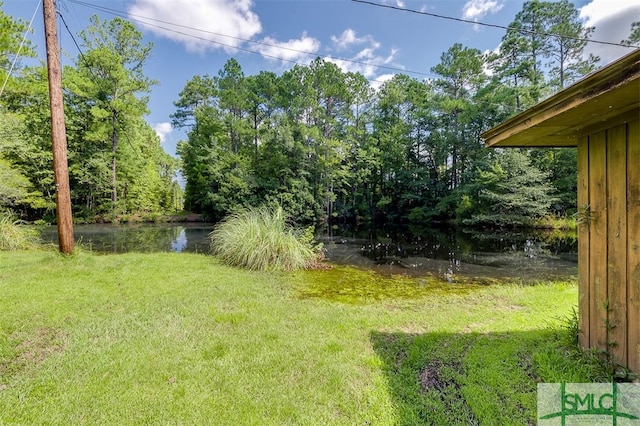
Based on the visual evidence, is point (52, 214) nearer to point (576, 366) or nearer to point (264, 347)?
point (264, 347)

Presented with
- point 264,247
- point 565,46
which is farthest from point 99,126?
point 565,46

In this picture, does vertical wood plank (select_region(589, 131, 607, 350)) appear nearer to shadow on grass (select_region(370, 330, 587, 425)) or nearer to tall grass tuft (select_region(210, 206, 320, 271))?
shadow on grass (select_region(370, 330, 587, 425))

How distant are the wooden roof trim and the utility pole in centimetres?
686

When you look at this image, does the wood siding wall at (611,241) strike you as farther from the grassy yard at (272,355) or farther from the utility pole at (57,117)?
the utility pole at (57,117)

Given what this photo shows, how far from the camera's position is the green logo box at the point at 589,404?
5.01ft

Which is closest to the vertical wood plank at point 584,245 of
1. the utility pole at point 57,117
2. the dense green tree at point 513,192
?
the utility pole at point 57,117

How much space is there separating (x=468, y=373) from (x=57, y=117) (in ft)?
24.2

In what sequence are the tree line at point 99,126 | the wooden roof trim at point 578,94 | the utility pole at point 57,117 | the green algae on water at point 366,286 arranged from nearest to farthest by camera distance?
the wooden roof trim at point 578,94 < the green algae on water at point 366,286 < the utility pole at point 57,117 < the tree line at point 99,126

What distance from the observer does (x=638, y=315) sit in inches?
64.1

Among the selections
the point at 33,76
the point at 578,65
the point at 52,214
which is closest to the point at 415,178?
the point at 578,65

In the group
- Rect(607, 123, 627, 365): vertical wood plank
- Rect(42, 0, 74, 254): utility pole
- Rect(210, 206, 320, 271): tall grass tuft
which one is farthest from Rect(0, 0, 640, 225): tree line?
Rect(607, 123, 627, 365): vertical wood plank

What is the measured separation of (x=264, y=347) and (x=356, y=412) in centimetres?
106

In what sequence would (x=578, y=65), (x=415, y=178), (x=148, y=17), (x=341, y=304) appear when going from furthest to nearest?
(x=415, y=178) → (x=578, y=65) → (x=148, y=17) → (x=341, y=304)

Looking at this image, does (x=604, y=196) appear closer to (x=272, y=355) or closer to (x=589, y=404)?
(x=589, y=404)
